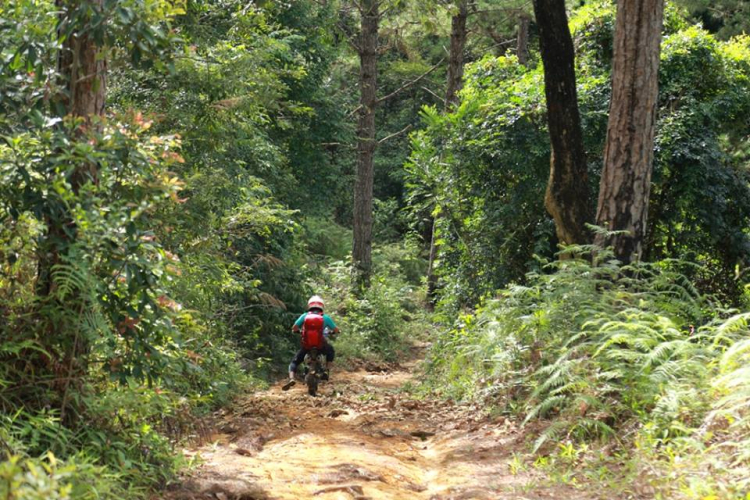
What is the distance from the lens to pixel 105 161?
5734 millimetres

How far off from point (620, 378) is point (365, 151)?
1525 centimetres

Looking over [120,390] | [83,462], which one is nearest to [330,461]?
[120,390]

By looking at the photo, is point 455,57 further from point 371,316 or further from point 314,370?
point 314,370

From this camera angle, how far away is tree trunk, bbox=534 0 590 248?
10547 millimetres

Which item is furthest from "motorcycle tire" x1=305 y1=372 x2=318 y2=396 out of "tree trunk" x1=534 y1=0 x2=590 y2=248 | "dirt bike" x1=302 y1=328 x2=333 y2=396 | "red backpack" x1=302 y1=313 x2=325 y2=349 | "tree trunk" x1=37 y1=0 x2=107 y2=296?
Answer: "tree trunk" x1=37 y1=0 x2=107 y2=296

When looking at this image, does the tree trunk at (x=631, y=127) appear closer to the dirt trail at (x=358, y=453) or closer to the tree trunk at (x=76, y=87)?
the dirt trail at (x=358, y=453)

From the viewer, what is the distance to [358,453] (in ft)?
25.7

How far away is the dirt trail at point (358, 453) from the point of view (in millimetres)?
6359

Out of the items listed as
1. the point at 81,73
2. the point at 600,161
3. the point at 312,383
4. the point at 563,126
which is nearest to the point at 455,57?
the point at 600,161

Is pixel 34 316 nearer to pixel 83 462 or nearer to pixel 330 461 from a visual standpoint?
pixel 83 462

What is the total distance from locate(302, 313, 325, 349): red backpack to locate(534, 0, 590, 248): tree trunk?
12.7 ft

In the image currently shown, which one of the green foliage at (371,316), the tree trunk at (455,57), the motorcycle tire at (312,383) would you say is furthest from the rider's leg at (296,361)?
the tree trunk at (455,57)

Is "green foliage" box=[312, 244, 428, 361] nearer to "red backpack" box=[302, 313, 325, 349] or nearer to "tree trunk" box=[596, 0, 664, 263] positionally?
"red backpack" box=[302, 313, 325, 349]

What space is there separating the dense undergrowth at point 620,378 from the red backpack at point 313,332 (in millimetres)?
2416
